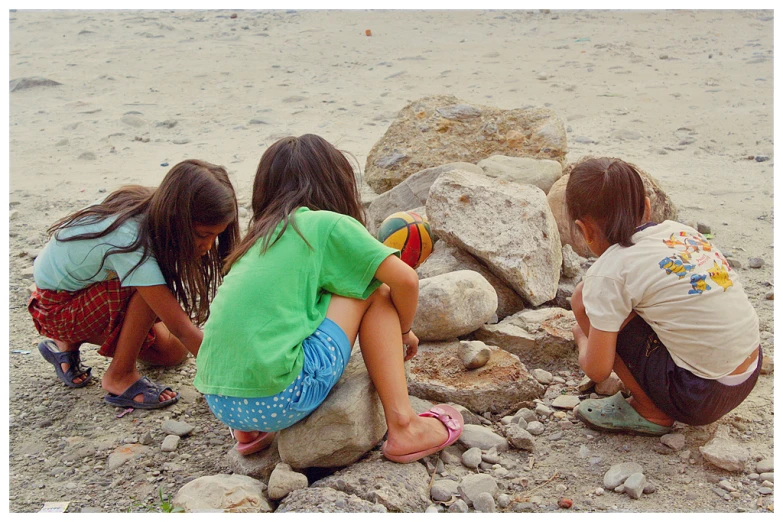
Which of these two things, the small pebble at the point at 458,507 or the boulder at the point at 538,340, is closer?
the small pebble at the point at 458,507

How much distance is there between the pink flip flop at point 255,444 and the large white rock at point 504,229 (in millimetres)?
1616

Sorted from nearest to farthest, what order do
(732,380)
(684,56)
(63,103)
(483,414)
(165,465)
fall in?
(732,380)
(165,465)
(483,414)
(63,103)
(684,56)

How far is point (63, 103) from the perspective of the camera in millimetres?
9234

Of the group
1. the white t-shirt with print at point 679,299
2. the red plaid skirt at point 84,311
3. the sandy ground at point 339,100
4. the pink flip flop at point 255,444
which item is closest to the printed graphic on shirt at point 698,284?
the white t-shirt with print at point 679,299

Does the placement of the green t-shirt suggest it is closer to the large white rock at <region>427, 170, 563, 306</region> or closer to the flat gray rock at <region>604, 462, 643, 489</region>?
the flat gray rock at <region>604, 462, 643, 489</region>

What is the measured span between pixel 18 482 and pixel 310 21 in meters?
11.5

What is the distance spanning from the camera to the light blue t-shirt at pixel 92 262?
10.8 ft

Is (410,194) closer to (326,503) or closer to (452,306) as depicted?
(452,306)

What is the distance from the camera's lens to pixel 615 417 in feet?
10.2

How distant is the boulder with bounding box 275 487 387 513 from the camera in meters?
2.56

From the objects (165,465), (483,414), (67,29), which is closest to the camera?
(165,465)

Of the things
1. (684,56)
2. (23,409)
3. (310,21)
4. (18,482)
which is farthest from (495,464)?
(310,21)

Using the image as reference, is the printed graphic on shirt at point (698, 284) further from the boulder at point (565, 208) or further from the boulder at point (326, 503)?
the boulder at point (565, 208)

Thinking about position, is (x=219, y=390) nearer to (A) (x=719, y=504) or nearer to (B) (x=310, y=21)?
(A) (x=719, y=504)
